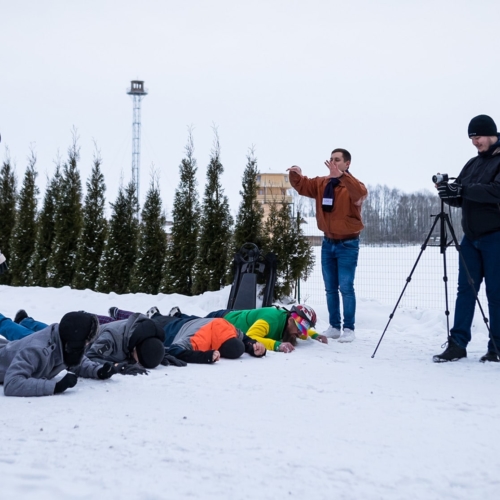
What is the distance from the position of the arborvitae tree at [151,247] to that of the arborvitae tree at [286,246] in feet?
9.10

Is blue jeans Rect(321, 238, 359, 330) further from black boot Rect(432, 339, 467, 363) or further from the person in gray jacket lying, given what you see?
the person in gray jacket lying

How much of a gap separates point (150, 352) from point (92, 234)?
9018mm

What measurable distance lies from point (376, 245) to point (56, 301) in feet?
18.4

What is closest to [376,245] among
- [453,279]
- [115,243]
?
[453,279]

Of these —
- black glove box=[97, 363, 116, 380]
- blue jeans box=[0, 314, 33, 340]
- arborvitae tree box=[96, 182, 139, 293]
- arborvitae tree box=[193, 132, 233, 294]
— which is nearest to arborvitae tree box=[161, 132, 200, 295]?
arborvitae tree box=[193, 132, 233, 294]

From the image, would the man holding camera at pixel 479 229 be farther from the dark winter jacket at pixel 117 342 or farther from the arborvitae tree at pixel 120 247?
the arborvitae tree at pixel 120 247

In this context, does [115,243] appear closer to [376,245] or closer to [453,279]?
[376,245]

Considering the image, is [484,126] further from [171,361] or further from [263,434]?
[263,434]

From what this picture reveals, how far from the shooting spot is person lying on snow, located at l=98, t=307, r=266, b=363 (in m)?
5.41

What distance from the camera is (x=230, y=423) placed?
11.4 feet

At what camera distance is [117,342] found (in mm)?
5039

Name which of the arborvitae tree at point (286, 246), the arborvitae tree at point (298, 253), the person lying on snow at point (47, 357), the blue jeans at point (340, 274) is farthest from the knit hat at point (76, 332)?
the arborvitae tree at point (298, 253)

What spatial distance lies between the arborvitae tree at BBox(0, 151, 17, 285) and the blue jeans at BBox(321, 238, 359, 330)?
33.5ft

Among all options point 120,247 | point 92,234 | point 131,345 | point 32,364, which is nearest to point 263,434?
point 32,364
